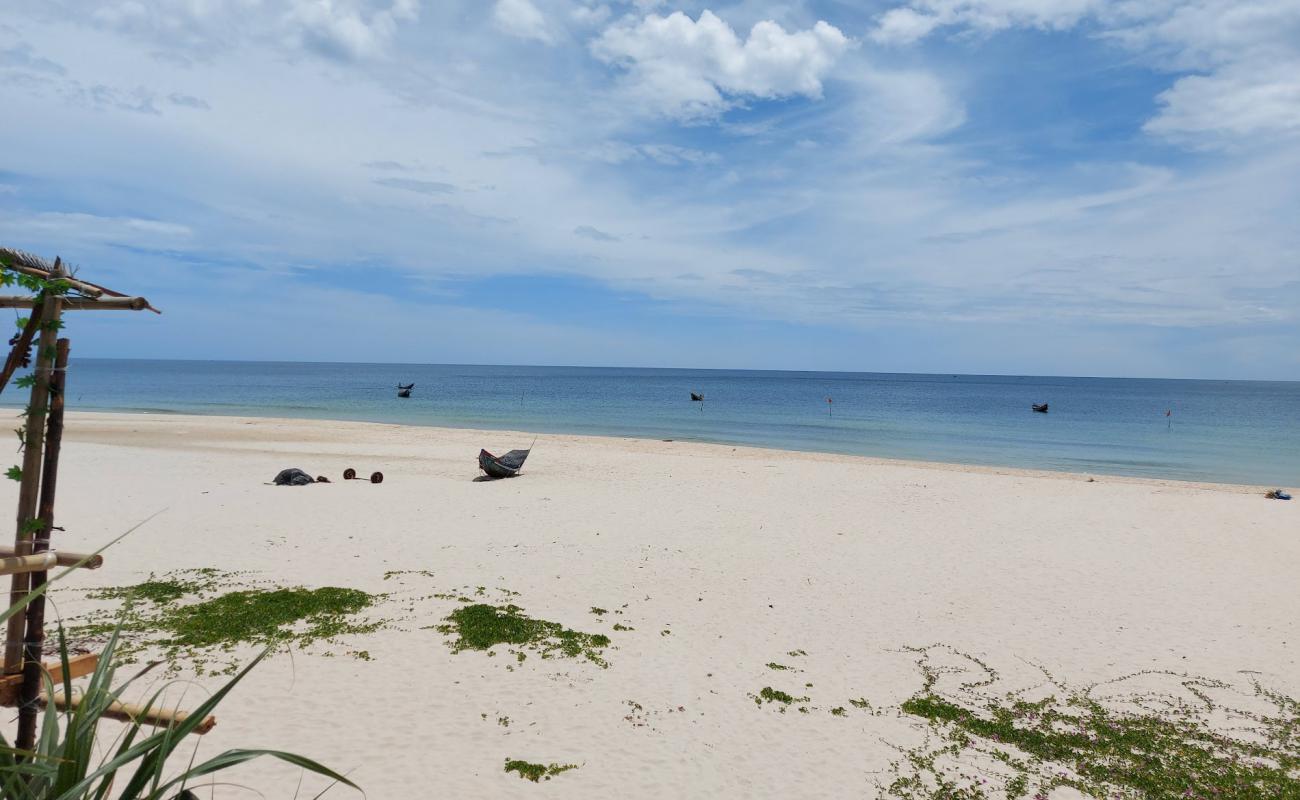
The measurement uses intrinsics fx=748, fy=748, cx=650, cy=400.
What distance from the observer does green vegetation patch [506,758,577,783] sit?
6039mm

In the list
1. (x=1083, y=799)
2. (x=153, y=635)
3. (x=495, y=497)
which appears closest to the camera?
(x=1083, y=799)

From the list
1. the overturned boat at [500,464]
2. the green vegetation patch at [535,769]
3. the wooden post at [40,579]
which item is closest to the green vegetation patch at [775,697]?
the green vegetation patch at [535,769]

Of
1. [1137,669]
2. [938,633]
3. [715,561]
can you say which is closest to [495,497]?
[715,561]

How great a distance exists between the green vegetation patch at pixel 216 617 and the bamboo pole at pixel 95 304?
3536mm

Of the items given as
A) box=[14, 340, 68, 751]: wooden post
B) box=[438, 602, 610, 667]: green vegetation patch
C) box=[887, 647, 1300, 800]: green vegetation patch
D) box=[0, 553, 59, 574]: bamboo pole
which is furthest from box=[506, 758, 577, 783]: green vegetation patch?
box=[0, 553, 59, 574]: bamboo pole

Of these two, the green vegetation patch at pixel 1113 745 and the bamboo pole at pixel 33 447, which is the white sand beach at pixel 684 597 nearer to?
the green vegetation patch at pixel 1113 745

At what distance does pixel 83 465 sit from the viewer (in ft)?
68.4

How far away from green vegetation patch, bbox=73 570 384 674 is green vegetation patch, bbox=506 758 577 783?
9.39 feet

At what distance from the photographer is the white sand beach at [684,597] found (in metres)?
6.56

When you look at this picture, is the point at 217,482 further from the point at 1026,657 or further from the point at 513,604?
the point at 1026,657

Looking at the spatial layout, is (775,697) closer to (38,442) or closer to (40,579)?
(40,579)

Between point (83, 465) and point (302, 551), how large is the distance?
1287cm

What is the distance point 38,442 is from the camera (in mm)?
4875

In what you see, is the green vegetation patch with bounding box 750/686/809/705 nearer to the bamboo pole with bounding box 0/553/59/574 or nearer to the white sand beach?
the white sand beach
